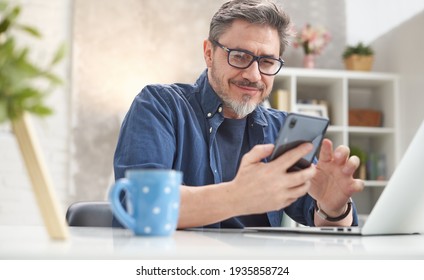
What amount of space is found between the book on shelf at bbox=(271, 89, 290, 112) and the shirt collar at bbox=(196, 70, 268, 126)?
235cm

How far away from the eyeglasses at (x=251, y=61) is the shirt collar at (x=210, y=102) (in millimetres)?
106

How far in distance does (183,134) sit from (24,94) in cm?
105

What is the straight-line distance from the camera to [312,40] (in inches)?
173

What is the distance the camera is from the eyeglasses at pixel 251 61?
176 centimetres

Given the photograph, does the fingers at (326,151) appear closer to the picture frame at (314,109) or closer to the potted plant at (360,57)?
the picture frame at (314,109)

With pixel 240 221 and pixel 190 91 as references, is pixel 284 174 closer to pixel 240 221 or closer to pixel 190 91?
pixel 240 221

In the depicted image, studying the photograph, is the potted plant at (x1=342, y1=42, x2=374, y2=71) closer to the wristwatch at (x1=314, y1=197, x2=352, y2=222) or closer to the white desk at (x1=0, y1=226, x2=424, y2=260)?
the wristwatch at (x1=314, y1=197, x2=352, y2=222)

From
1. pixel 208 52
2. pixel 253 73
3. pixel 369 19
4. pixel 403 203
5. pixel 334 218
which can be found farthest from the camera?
pixel 369 19

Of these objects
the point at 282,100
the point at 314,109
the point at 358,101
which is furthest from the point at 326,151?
the point at 358,101

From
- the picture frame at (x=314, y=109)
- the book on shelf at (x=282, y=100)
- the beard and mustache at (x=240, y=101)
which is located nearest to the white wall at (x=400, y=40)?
the picture frame at (x=314, y=109)

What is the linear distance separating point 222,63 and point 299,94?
278 cm

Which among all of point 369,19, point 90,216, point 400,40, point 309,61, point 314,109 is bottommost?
point 90,216

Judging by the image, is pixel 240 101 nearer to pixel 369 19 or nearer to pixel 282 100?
pixel 282 100
